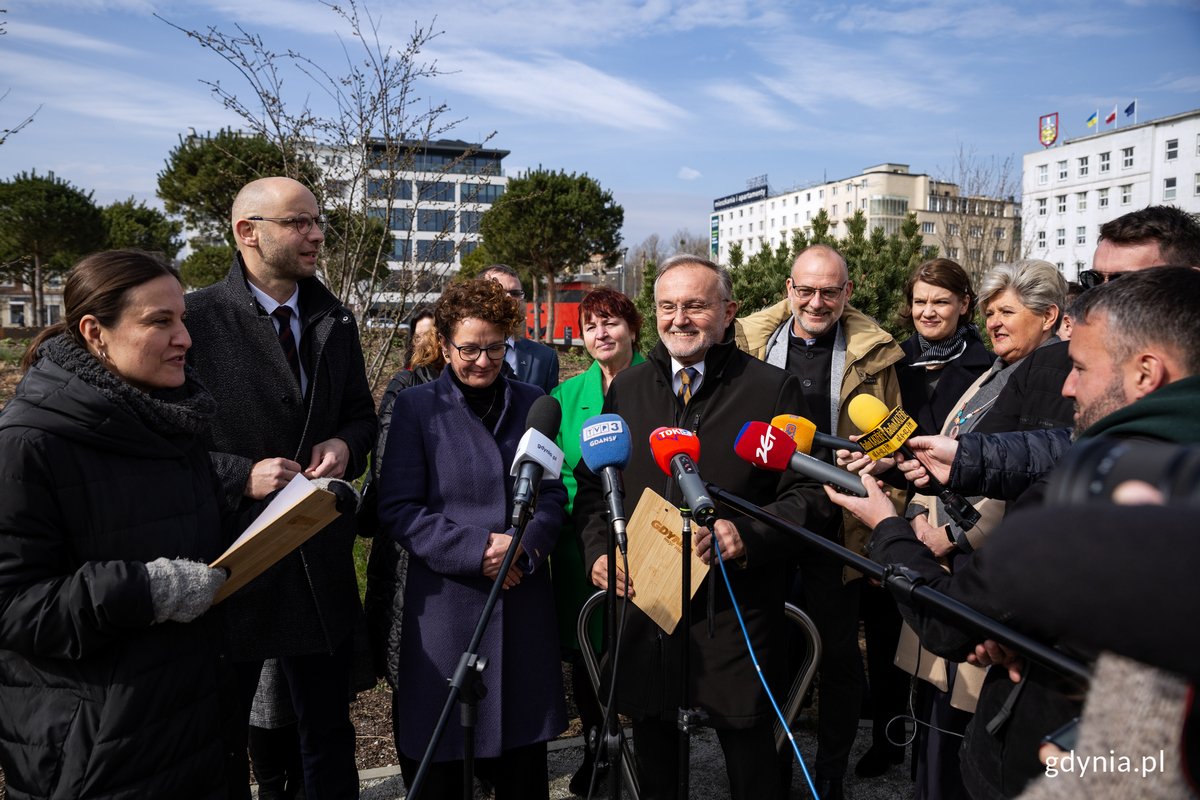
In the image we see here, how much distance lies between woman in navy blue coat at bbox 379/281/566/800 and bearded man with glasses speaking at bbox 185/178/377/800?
302 millimetres

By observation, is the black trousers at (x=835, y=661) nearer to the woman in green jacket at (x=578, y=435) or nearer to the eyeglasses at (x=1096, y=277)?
the woman in green jacket at (x=578, y=435)

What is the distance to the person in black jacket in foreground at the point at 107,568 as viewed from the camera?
207cm

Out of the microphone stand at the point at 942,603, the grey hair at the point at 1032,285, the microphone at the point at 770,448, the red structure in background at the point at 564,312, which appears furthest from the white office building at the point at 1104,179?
the microphone stand at the point at 942,603

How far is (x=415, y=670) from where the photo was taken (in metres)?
3.13

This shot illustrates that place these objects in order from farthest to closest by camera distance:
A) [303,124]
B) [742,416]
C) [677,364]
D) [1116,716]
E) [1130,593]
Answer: [303,124], [677,364], [742,416], [1116,716], [1130,593]

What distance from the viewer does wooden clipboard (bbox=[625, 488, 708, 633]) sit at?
8.80 ft

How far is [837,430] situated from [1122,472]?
3.49m

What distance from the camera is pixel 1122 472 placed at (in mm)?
835

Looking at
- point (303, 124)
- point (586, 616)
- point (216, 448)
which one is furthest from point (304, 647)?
point (303, 124)

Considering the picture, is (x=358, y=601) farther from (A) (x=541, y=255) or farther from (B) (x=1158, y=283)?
(A) (x=541, y=255)

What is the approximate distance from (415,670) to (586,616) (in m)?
0.72

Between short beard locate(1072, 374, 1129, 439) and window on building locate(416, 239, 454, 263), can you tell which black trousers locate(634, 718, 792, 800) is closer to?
short beard locate(1072, 374, 1129, 439)

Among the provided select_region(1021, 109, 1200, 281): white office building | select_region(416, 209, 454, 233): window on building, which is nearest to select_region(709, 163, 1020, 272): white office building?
select_region(416, 209, 454, 233): window on building

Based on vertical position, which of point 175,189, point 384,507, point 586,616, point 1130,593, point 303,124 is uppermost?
point 175,189
